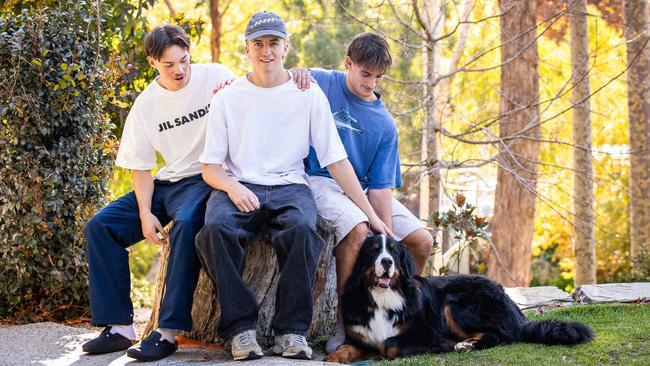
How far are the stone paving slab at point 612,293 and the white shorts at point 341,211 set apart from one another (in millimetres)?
2207

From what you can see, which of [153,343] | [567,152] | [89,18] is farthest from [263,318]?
[567,152]

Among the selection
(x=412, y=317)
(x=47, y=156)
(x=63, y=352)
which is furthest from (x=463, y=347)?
(x=47, y=156)

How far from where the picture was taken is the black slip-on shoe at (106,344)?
201 inches

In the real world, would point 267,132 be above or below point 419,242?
above

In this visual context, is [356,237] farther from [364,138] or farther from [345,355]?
[364,138]

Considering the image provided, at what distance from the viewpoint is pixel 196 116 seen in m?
5.42

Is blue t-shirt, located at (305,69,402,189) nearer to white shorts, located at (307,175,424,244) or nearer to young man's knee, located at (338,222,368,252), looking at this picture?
white shorts, located at (307,175,424,244)

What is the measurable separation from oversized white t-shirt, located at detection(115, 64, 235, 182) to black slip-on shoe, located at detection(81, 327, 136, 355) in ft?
3.39

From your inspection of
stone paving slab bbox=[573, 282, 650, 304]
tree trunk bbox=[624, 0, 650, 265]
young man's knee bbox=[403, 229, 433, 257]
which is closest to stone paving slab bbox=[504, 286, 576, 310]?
stone paving slab bbox=[573, 282, 650, 304]

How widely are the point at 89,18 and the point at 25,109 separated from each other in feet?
3.13

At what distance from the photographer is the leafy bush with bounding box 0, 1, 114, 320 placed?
252 inches

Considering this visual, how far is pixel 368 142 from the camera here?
5.42 meters

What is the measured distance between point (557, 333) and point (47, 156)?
13.0ft

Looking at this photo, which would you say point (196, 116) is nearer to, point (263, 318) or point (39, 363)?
point (263, 318)
